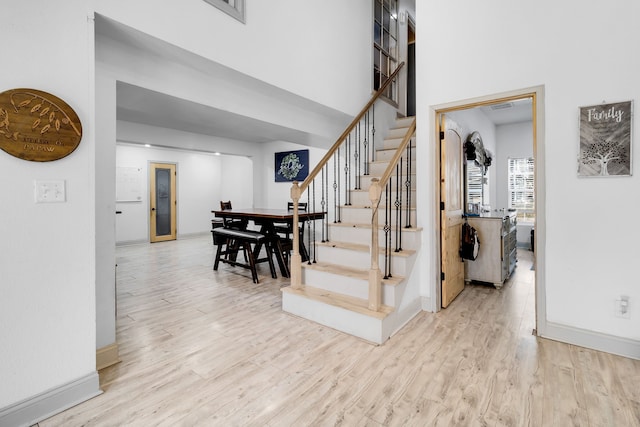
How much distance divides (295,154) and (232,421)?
20.4 feet

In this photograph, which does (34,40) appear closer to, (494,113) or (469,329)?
(469,329)

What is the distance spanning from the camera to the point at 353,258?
3.13 meters

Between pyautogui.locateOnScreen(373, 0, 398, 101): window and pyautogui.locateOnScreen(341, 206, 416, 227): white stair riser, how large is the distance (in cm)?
221

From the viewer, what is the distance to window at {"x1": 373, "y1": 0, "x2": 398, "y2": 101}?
4.87m

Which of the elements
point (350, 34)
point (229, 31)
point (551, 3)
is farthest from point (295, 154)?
point (551, 3)

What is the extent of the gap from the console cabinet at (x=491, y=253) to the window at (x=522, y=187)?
126 inches

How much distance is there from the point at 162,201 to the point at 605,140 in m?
8.56

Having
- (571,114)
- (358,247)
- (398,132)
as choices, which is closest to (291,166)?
(398,132)

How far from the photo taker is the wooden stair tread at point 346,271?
2.66 meters

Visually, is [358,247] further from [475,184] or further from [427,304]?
[475,184]

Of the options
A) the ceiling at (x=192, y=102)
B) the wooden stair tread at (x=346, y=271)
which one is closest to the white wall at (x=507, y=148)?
the ceiling at (x=192, y=102)

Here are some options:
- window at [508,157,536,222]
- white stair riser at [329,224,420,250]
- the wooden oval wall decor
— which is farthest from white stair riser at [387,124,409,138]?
the wooden oval wall decor

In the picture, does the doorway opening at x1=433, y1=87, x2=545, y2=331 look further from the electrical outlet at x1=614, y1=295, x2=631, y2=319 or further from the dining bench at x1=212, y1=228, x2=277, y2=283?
the dining bench at x1=212, y1=228, x2=277, y2=283

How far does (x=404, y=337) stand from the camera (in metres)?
2.57
